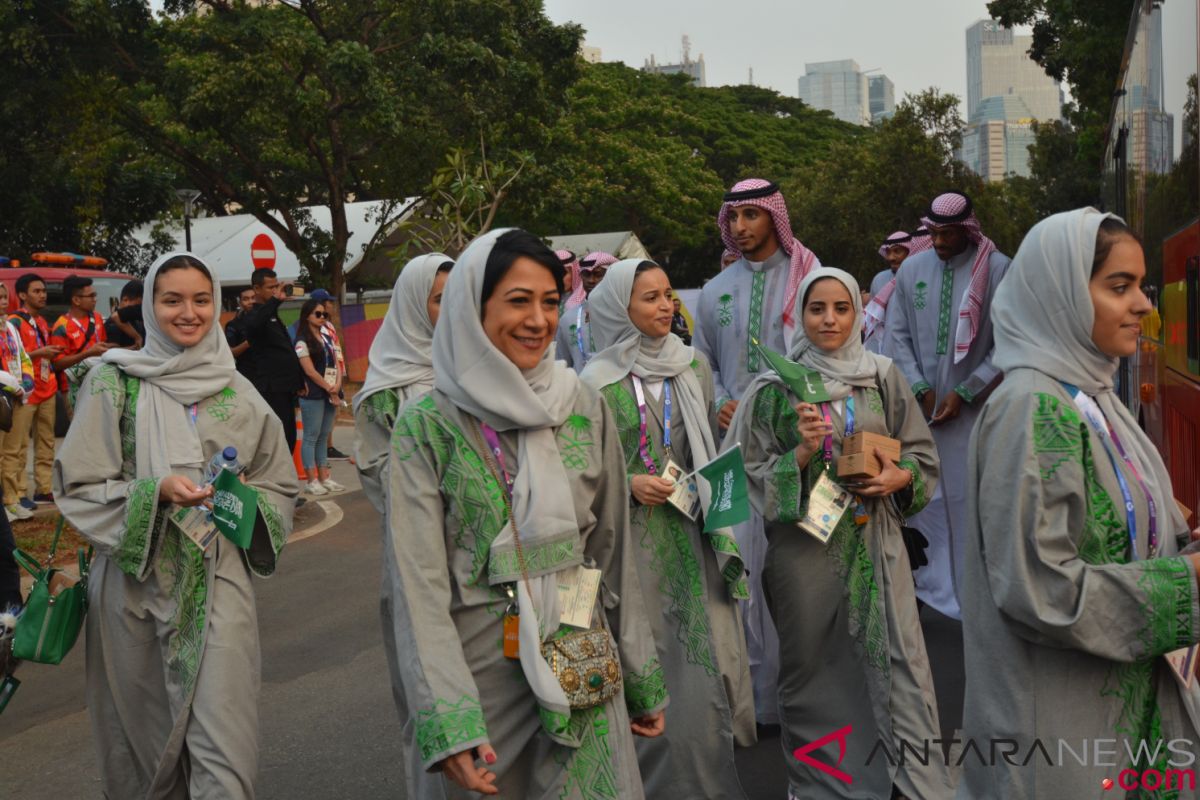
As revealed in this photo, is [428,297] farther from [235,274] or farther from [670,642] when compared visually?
[235,274]

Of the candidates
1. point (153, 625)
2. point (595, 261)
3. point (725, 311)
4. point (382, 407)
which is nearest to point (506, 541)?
point (153, 625)

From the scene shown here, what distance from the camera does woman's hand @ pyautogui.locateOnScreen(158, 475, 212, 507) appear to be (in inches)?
161

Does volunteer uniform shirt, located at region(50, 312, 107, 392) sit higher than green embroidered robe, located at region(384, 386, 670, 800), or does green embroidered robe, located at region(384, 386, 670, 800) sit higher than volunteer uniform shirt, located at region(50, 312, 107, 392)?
volunteer uniform shirt, located at region(50, 312, 107, 392)

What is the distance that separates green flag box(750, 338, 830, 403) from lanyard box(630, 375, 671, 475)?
0.60 metres

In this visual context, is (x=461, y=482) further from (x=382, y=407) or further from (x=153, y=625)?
(x=382, y=407)

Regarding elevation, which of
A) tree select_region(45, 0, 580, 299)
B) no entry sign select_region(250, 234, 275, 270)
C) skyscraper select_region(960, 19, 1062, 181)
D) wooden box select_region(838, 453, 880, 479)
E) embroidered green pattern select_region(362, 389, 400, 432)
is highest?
skyscraper select_region(960, 19, 1062, 181)

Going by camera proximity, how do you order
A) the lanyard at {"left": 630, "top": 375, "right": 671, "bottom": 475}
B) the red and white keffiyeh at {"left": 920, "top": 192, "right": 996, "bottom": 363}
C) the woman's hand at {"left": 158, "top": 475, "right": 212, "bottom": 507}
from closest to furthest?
the woman's hand at {"left": 158, "top": 475, "right": 212, "bottom": 507}
the lanyard at {"left": 630, "top": 375, "right": 671, "bottom": 475}
the red and white keffiyeh at {"left": 920, "top": 192, "right": 996, "bottom": 363}

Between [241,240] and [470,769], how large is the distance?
33048mm

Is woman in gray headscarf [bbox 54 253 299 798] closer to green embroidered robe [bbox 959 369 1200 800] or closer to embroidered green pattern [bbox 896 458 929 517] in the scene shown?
embroidered green pattern [bbox 896 458 929 517]

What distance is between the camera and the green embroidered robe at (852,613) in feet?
→ 15.6

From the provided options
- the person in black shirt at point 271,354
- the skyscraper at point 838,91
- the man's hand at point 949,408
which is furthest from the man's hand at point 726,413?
the skyscraper at point 838,91

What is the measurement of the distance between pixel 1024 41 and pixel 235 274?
491ft

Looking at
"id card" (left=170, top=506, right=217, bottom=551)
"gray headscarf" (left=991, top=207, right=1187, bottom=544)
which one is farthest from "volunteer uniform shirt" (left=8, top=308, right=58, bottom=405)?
"gray headscarf" (left=991, top=207, right=1187, bottom=544)

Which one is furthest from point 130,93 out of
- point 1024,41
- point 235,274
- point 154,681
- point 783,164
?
point 1024,41
